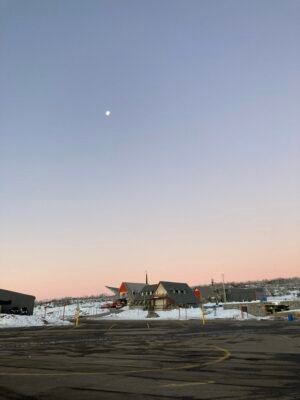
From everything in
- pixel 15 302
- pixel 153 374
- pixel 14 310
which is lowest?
pixel 153 374

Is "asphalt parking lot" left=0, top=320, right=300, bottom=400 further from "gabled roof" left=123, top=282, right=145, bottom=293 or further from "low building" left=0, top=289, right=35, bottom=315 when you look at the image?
"gabled roof" left=123, top=282, right=145, bottom=293

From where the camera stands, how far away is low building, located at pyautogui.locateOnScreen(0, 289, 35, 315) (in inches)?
2628

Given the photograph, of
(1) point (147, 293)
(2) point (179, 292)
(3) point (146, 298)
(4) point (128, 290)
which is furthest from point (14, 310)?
(4) point (128, 290)

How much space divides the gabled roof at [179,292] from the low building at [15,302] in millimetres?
30981

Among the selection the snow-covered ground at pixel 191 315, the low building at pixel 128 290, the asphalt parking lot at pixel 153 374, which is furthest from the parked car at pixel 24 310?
the asphalt parking lot at pixel 153 374

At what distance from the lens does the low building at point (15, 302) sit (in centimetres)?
6675

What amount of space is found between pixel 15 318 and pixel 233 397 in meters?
44.2

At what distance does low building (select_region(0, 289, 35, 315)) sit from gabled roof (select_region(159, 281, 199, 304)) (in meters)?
31.0

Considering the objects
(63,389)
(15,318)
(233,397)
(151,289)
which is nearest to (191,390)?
(233,397)

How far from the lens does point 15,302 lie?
69.7 meters

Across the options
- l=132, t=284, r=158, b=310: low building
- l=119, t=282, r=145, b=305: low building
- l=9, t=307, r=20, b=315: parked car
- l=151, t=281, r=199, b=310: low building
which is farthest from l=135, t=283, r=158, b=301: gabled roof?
l=9, t=307, r=20, b=315: parked car

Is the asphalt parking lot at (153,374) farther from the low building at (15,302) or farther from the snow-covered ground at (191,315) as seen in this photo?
the low building at (15,302)

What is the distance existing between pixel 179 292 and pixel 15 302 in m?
39.1

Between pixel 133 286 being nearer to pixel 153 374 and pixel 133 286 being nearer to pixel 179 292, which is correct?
pixel 179 292
